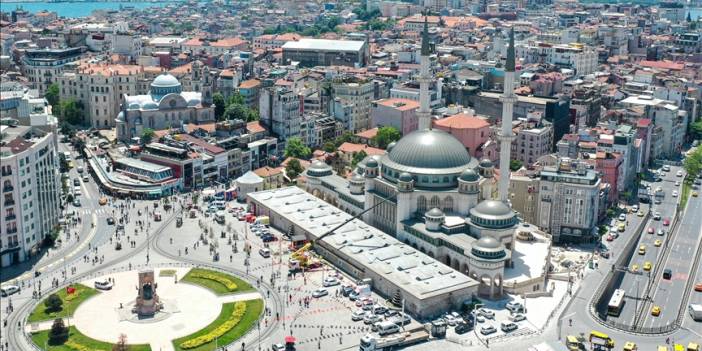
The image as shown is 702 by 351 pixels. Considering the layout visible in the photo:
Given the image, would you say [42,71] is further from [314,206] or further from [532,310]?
[532,310]

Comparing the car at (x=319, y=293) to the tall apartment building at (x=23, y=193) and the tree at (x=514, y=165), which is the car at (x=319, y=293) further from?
the tree at (x=514, y=165)

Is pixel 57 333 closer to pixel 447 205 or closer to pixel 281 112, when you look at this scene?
pixel 447 205

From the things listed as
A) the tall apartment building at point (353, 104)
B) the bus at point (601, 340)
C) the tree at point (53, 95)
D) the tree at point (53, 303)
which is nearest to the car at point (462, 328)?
the bus at point (601, 340)

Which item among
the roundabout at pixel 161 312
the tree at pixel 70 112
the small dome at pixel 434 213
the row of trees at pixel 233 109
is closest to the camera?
the roundabout at pixel 161 312

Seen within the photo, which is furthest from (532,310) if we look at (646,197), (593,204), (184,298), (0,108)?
(0,108)

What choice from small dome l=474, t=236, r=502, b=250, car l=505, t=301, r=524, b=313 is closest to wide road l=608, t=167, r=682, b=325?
car l=505, t=301, r=524, b=313

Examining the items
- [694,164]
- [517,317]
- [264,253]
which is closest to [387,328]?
[517,317]
